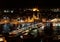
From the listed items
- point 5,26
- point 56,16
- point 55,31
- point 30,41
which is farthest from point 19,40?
point 56,16

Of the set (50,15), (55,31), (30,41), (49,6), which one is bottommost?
(30,41)

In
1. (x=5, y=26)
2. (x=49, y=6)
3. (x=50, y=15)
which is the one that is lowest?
(x=5, y=26)

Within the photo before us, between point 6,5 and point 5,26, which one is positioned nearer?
point 5,26

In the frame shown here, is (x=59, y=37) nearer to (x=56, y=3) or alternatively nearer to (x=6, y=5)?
(x=56, y=3)

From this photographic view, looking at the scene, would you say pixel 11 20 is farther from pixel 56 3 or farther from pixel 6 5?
pixel 56 3

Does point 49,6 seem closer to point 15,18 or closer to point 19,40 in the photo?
point 15,18

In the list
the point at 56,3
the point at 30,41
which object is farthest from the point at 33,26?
the point at 56,3

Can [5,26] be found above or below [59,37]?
above

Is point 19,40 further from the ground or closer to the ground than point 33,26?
closer to the ground
